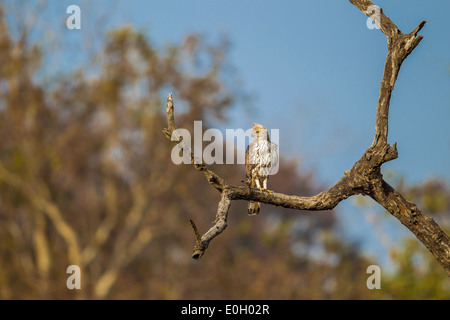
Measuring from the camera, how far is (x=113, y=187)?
30172 mm

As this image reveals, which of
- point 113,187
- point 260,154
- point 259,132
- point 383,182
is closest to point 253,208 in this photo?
point 260,154

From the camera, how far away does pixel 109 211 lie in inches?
1204

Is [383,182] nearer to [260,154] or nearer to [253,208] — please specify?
[253,208]

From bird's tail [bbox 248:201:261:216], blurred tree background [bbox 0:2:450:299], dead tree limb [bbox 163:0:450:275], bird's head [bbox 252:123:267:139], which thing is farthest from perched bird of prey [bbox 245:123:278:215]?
blurred tree background [bbox 0:2:450:299]

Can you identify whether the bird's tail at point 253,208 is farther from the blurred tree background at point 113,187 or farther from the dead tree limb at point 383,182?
the blurred tree background at point 113,187

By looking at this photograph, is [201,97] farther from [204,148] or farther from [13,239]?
[13,239]

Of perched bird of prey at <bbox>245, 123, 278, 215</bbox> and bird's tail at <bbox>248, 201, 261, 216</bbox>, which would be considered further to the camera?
perched bird of prey at <bbox>245, 123, 278, 215</bbox>

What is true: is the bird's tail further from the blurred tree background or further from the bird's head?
the blurred tree background

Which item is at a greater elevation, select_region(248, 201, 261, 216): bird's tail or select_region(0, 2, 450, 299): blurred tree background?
select_region(0, 2, 450, 299): blurred tree background

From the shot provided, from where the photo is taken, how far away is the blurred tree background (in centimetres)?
2816

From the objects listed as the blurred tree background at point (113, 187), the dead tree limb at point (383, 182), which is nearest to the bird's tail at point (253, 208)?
the dead tree limb at point (383, 182)

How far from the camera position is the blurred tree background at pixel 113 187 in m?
28.2
